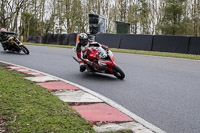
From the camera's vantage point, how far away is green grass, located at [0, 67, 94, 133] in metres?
3.22

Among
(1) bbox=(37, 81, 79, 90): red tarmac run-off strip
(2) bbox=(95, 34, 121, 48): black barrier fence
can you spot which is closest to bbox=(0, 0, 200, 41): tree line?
(2) bbox=(95, 34, 121, 48): black barrier fence

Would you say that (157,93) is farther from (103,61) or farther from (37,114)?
(37,114)

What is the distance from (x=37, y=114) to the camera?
3.74m

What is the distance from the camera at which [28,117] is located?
357cm

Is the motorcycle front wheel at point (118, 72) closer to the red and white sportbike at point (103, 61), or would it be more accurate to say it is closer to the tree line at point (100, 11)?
the red and white sportbike at point (103, 61)

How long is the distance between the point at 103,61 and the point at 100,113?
11.1 feet

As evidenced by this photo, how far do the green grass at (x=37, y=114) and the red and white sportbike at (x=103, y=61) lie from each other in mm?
2545

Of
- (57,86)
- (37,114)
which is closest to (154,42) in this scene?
(57,86)

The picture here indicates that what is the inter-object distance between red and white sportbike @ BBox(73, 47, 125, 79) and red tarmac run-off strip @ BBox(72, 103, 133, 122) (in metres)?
2.79

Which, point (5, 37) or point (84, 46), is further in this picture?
point (5, 37)

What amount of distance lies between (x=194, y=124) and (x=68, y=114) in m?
1.91

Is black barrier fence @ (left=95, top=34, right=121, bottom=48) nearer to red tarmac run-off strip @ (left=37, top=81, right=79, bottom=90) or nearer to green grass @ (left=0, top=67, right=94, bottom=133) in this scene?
red tarmac run-off strip @ (left=37, top=81, right=79, bottom=90)

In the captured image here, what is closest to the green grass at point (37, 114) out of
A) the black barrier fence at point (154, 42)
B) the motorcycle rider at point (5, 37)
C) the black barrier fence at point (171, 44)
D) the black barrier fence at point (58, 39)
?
the motorcycle rider at point (5, 37)

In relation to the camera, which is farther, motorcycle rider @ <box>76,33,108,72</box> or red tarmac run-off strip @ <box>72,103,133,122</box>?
motorcycle rider @ <box>76,33,108,72</box>
